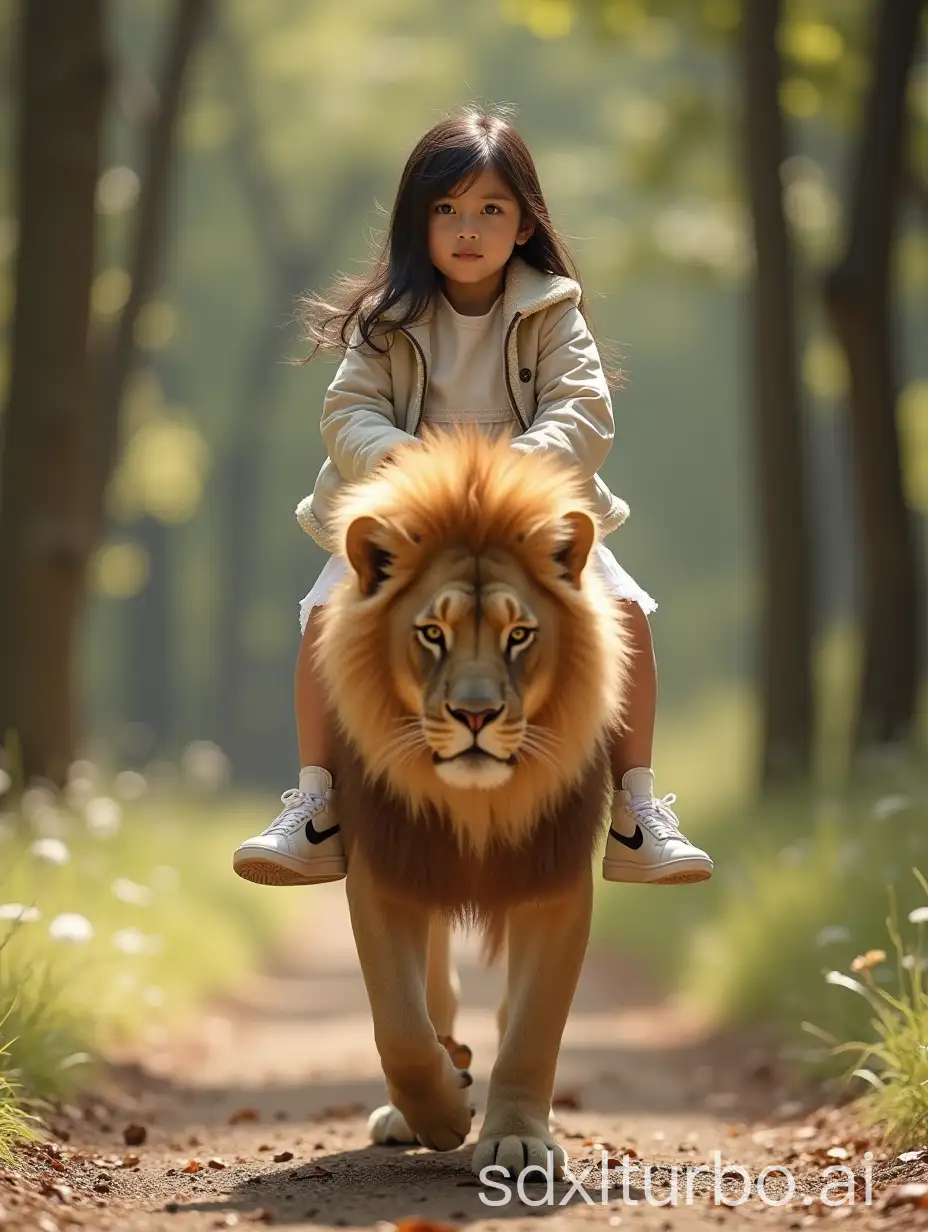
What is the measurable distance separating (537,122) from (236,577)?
11039 millimetres

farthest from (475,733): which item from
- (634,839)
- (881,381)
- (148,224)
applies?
(148,224)

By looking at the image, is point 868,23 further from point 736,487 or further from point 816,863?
point 736,487

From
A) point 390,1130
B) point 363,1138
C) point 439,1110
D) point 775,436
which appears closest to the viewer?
point 439,1110

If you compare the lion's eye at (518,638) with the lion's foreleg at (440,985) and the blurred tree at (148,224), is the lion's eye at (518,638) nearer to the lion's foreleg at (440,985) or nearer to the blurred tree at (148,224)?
the lion's foreleg at (440,985)

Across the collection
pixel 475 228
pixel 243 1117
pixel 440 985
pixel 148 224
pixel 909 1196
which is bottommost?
pixel 909 1196

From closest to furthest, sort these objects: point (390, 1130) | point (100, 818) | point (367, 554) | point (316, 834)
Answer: point (367, 554), point (316, 834), point (390, 1130), point (100, 818)

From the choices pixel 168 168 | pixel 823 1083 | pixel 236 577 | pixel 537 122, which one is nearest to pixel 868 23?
pixel 168 168

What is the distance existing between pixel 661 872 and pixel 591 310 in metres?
1.62

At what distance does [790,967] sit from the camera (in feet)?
25.0

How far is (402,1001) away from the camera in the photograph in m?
4.39

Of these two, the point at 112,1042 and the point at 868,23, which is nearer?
the point at 112,1042

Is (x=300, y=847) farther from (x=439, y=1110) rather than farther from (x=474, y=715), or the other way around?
(x=474, y=715)

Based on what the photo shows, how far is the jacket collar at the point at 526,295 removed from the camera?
4.84m

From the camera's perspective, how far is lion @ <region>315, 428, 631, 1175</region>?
4.08m
